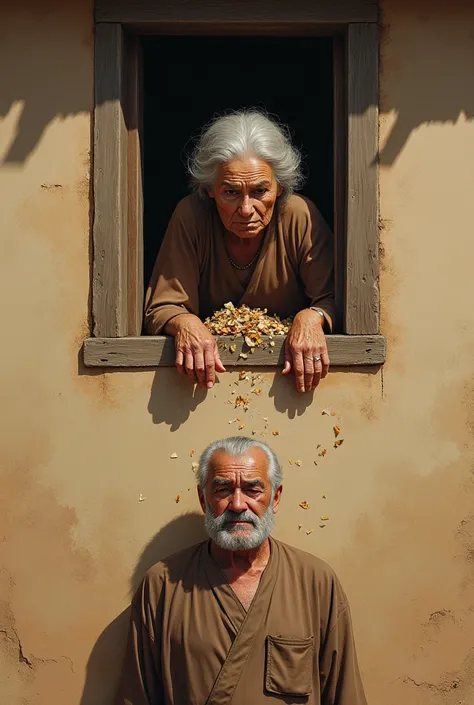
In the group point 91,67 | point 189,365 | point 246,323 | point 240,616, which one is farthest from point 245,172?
point 240,616

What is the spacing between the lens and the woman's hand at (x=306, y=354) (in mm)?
4996

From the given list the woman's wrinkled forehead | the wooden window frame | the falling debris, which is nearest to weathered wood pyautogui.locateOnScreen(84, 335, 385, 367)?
the wooden window frame


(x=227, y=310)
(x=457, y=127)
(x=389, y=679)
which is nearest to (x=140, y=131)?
(x=227, y=310)

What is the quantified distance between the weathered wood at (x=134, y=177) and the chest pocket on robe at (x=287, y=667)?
5.61 feet

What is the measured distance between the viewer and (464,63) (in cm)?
523

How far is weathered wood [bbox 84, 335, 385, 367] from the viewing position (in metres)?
5.07

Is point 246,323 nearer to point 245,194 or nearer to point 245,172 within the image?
point 245,194

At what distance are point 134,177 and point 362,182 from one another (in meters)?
1.15

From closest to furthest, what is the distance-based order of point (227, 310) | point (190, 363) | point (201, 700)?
point (201, 700), point (190, 363), point (227, 310)

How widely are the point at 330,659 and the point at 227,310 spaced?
172 centimetres

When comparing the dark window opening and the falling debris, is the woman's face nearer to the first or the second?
the falling debris

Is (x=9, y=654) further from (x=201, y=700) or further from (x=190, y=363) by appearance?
(x=190, y=363)

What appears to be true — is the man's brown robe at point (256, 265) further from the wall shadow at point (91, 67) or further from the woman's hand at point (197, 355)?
the wall shadow at point (91, 67)

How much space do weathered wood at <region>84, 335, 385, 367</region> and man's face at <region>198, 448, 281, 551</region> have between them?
0.50 metres
